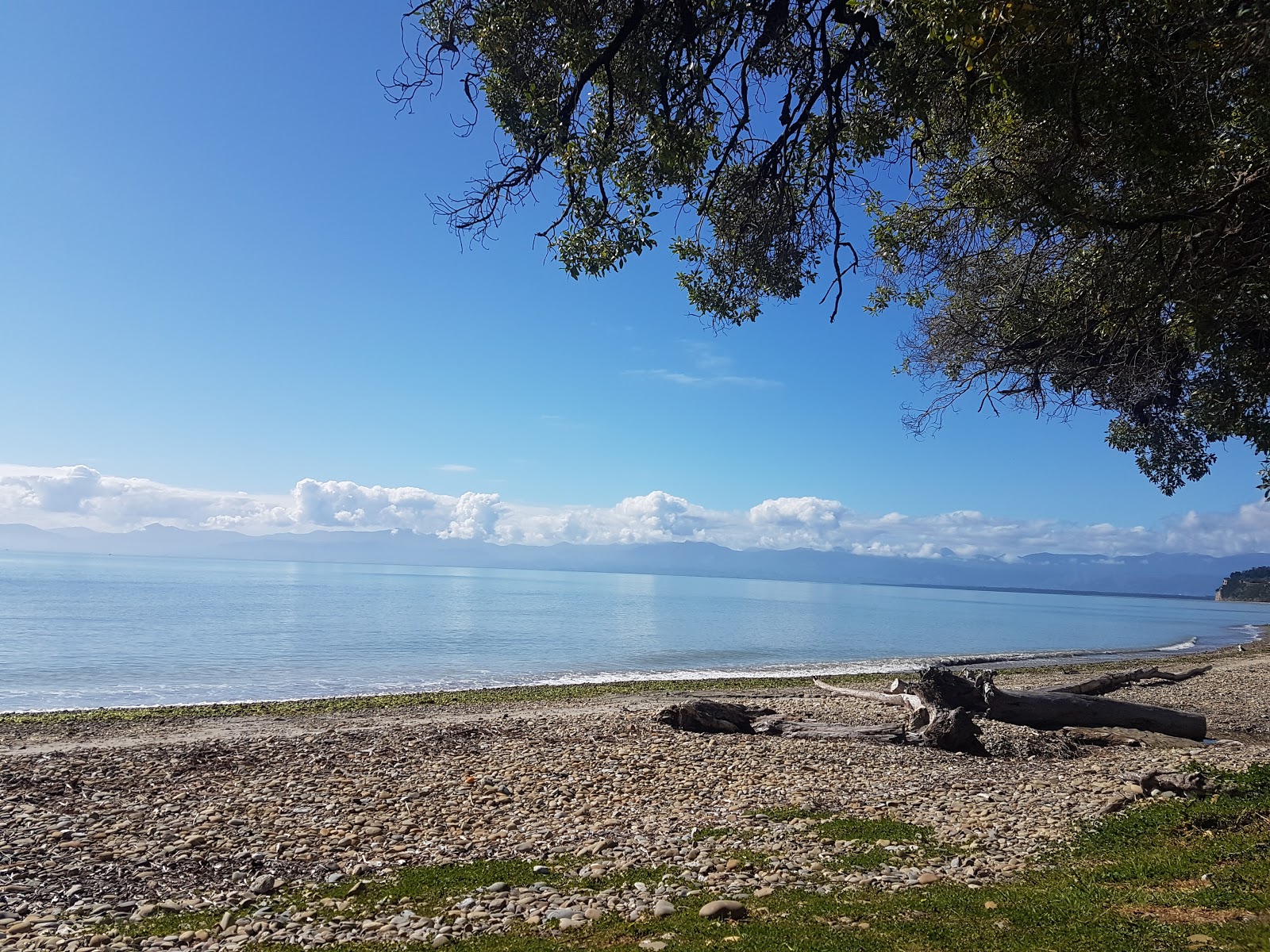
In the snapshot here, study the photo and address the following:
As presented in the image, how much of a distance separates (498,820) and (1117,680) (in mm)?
20349

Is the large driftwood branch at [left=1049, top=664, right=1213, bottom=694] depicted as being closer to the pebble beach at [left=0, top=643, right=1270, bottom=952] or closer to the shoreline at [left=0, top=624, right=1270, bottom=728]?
the pebble beach at [left=0, top=643, right=1270, bottom=952]

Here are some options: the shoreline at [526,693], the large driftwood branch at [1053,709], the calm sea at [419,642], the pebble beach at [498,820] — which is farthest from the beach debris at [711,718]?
the calm sea at [419,642]

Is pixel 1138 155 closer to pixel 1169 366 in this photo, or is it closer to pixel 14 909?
pixel 1169 366

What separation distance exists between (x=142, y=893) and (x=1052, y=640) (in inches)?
3135

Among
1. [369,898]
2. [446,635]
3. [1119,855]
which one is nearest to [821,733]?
[1119,855]

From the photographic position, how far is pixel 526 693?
31.5m

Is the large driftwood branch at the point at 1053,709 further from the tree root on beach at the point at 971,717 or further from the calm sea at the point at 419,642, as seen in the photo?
the calm sea at the point at 419,642

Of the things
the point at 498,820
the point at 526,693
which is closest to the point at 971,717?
the point at 498,820

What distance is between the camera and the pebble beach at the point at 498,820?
303 inches

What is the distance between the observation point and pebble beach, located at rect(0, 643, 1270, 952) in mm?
7703

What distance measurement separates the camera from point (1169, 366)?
1480cm

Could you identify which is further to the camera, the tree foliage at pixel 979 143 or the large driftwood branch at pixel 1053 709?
the large driftwood branch at pixel 1053 709

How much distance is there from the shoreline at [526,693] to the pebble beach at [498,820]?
22.8 ft

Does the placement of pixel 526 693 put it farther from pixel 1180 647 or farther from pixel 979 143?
pixel 1180 647
